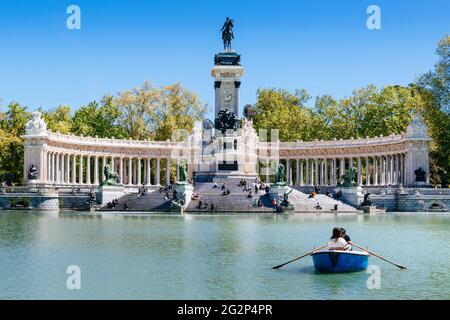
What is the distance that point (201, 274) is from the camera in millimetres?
24031

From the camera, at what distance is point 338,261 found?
78.4 feet

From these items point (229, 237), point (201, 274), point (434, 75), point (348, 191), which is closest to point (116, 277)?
point (201, 274)

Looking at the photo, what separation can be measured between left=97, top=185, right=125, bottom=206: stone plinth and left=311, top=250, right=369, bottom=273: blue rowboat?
4883 cm

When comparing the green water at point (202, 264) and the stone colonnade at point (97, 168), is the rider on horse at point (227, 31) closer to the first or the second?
the stone colonnade at point (97, 168)

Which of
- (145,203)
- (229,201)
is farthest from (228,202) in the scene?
(145,203)

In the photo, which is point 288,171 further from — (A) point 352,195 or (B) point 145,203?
(B) point 145,203

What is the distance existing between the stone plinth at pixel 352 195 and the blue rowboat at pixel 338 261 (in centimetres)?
4918

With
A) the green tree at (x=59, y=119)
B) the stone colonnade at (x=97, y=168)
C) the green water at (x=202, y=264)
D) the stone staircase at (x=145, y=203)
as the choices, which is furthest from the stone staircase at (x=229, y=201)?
the green tree at (x=59, y=119)

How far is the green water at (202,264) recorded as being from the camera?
822 inches

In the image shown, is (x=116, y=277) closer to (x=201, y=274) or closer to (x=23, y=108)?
(x=201, y=274)

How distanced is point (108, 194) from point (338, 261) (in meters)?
50.4

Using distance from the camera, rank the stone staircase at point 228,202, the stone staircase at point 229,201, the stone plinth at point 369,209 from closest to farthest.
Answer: the stone staircase at point 229,201
the stone staircase at point 228,202
the stone plinth at point 369,209

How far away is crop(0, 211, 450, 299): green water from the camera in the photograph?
20875 mm
